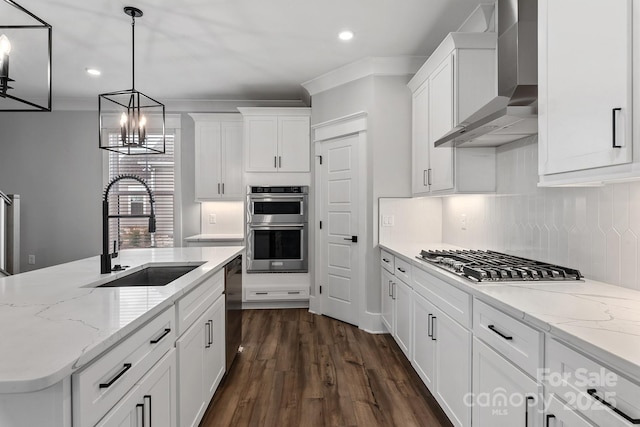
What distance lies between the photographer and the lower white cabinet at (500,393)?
125 centimetres

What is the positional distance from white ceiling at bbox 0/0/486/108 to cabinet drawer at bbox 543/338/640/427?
2.56 metres

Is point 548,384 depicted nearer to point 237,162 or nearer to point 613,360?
point 613,360

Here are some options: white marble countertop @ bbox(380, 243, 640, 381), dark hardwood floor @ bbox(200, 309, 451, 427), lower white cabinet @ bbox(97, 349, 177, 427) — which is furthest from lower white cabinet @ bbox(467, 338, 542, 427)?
lower white cabinet @ bbox(97, 349, 177, 427)

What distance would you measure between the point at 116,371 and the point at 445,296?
161 cm

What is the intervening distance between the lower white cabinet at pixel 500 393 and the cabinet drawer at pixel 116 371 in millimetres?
1345

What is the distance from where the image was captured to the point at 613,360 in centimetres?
87

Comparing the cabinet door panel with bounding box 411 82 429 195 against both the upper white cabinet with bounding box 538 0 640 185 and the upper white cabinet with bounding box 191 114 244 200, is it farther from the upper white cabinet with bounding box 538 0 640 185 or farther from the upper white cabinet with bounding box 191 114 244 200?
the upper white cabinet with bounding box 191 114 244 200

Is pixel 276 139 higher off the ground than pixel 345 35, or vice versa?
pixel 345 35

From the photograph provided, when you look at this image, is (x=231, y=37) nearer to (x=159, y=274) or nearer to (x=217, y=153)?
(x=217, y=153)

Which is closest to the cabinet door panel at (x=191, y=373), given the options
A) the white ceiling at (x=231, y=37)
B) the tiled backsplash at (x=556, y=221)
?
the tiled backsplash at (x=556, y=221)

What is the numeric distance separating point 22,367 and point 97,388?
0.74 ft

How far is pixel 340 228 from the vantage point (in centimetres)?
409

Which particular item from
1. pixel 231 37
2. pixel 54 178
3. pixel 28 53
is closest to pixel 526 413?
pixel 231 37

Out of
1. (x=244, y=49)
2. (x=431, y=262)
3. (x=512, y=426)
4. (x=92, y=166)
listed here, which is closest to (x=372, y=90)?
(x=244, y=49)
